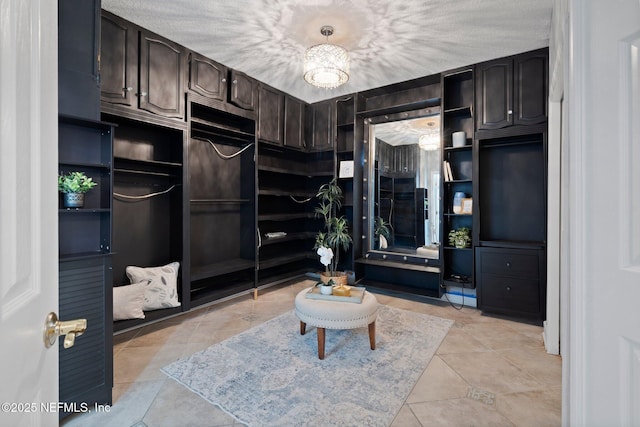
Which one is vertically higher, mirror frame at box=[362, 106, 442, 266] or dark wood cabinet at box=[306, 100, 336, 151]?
dark wood cabinet at box=[306, 100, 336, 151]

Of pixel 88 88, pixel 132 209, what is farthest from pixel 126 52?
pixel 132 209

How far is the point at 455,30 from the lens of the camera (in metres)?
2.84

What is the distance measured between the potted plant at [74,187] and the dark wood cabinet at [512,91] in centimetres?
377

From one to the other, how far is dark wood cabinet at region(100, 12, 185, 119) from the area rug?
236cm

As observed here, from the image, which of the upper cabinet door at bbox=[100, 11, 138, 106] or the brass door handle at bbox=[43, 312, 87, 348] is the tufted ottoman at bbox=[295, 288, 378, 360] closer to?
the brass door handle at bbox=[43, 312, 87, 348]

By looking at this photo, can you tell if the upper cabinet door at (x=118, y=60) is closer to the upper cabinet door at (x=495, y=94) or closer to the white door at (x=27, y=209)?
the white door at (x=27, y=209)

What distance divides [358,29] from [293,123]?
1945 millimetres

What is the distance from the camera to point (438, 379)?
2197mm

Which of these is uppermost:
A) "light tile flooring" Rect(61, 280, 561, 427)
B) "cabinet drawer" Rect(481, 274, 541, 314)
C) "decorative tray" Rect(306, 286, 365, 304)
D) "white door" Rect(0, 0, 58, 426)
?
"white door" Rect(0, 0, 58, 426)

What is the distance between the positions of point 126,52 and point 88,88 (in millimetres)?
1170

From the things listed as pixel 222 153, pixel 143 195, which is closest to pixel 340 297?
pixel 143 195

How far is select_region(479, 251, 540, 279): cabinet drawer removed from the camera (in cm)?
316

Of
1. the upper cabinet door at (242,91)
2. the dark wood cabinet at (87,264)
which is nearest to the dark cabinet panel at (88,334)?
the dark wood cabinet at (87,264)

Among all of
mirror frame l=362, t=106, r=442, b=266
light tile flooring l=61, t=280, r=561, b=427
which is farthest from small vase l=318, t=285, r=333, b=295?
mirror frame l=362, t=106, r=442, b=266
